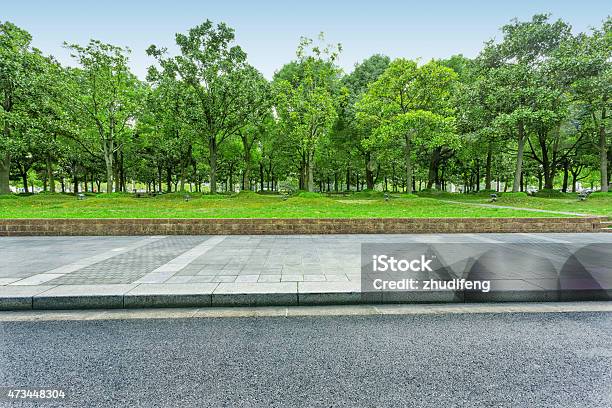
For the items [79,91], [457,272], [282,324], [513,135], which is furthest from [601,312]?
[79,91]

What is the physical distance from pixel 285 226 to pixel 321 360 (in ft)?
25.3

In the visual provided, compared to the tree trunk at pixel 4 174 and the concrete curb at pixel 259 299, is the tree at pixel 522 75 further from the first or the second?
the tree trunk at pixel 4 174

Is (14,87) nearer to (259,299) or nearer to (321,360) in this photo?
(259,299)

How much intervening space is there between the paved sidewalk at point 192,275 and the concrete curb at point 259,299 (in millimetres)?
14

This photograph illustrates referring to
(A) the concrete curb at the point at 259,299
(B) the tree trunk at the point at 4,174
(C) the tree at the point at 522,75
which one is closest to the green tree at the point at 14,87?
(B) the tree trunk at the point at 4,174

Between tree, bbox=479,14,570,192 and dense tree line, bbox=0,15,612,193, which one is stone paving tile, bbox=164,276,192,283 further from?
tree, bbox=479,14,570,192

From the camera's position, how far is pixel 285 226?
10.6 metres

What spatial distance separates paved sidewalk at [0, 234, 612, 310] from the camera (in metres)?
4.34

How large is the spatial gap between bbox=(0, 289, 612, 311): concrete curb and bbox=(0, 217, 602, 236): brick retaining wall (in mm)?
5933

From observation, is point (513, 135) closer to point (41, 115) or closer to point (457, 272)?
point (457, 272)

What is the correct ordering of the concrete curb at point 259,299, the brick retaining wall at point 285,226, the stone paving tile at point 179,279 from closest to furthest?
1. the concrete curb at point 259,299
2. the stone paving tile at point 179,279
3. the brick retaining wall at point 285,226

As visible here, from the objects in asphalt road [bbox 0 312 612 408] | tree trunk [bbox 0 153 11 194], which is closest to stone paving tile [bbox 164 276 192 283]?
asphalt road [bbox 0 312 612 408]

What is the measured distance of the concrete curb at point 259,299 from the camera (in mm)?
4242

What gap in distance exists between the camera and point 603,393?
243 centimetres
